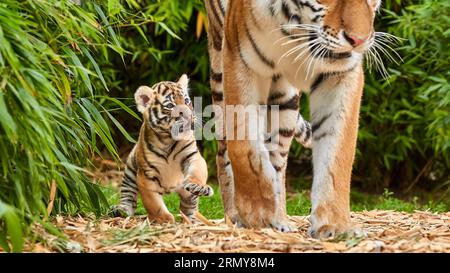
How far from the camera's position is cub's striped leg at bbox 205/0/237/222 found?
15.1 ft

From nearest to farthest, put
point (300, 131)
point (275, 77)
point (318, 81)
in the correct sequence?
point (318, 81) → point (275, 77) → point (300, 131)

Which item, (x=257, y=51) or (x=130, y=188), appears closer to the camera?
(x=257, y=51)

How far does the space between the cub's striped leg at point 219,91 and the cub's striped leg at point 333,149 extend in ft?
2.82

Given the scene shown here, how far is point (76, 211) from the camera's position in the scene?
4.42 metres

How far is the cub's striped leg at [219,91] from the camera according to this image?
460 cm

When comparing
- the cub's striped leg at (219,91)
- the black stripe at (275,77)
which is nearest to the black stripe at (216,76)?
the cub's striped leg at (219,91)

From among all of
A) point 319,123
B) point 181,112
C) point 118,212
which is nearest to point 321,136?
point 319,123

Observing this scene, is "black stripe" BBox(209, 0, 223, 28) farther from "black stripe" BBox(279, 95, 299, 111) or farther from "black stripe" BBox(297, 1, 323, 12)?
"black stripe" BBox(297, 1, 323, 12)

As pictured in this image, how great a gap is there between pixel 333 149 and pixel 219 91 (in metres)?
1.15

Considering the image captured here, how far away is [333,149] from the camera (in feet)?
12.2

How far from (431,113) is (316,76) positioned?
11.0 ft

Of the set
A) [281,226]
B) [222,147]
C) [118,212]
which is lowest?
[118,212]

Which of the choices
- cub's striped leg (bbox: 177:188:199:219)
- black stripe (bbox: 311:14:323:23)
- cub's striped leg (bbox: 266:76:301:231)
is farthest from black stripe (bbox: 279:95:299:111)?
black stripe (bbox: 311:14:323:23)

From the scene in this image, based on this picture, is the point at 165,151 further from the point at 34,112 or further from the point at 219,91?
the point at 34,112
